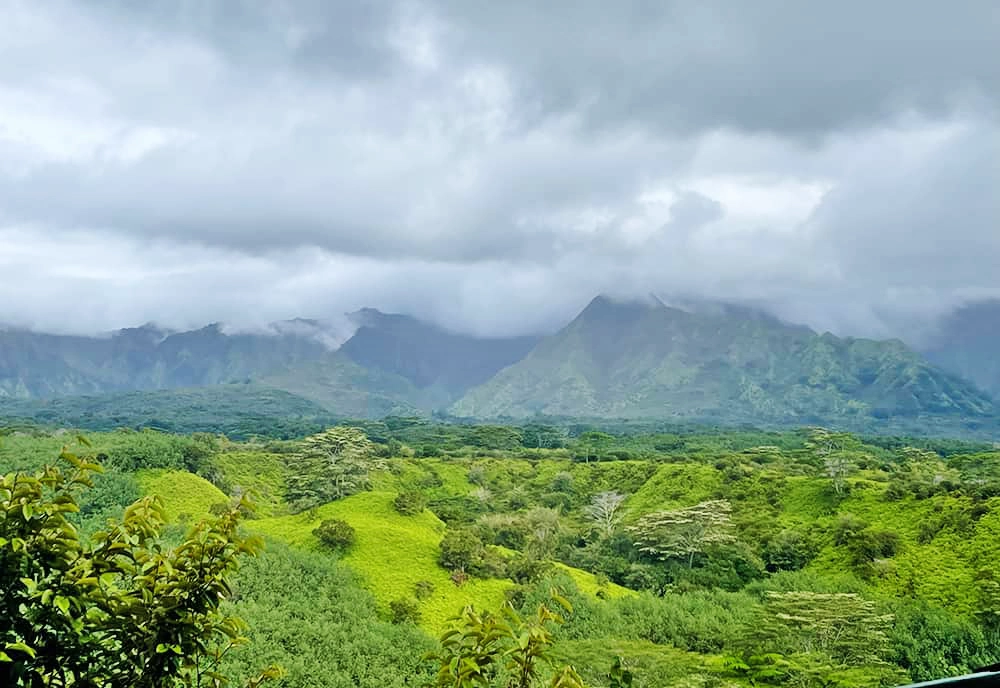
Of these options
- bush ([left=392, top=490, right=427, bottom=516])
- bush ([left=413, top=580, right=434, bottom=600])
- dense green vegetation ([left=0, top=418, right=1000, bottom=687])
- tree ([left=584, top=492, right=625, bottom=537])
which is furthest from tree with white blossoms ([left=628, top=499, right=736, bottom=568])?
bush ([left=413, top=580, right=434, bottom=600])

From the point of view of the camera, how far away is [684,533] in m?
31.6

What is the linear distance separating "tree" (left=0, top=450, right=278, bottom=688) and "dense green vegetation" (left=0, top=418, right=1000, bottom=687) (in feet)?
3.12

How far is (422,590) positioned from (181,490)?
17.1m

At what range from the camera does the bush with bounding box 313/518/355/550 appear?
27547mm

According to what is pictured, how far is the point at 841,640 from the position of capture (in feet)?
63.8

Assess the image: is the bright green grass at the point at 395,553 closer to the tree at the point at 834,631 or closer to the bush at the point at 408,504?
the bush at the point at 408,504

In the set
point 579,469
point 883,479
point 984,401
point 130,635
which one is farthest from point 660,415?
point 130,635

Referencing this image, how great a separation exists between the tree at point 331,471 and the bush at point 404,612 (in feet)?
45.1

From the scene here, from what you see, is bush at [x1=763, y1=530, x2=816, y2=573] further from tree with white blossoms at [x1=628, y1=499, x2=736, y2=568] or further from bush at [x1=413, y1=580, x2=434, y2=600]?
bush at [x1=413, y1=580, x2=434, y2=600]

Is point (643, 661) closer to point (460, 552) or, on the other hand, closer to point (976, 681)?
point (460, 552)

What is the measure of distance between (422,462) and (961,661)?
4045 cm

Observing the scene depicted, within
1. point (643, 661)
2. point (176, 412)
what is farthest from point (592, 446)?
point (176, 412)

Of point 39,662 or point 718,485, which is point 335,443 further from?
point 39,662

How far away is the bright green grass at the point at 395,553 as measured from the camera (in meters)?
24.9
